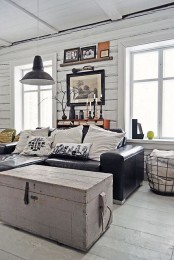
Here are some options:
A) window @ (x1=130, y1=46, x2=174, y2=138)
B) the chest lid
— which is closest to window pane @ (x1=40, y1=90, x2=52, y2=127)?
window @ (x1=130, y1=46, x2=174, y2=138)

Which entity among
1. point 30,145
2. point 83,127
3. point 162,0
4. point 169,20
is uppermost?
point 162,0

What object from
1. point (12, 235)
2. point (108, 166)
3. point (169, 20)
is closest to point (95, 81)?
point (169, 20)

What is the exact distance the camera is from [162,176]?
2.82 m

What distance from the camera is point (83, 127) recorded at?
11.7ft

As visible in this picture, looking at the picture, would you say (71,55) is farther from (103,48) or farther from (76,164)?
(76,164)

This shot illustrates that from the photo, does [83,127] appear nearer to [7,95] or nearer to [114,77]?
[114,77]

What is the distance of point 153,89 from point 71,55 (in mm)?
1776

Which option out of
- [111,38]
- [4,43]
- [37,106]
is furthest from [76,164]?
[4,43]

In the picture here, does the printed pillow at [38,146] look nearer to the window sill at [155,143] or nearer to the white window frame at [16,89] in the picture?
the window sill at [155,143]

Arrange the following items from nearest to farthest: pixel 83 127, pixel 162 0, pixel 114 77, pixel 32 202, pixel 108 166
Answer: pixel 32 202, pixel 108 166, pixel 162 0, pixel 83 127, pixel 114 77

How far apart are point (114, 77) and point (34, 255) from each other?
314 centimetres

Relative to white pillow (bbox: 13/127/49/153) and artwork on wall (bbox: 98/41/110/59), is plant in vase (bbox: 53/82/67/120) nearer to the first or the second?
white pillow (bbox: 13/127/49/153)

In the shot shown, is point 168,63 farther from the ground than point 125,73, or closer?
farther from the ground

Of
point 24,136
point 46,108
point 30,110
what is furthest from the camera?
point 30,110
